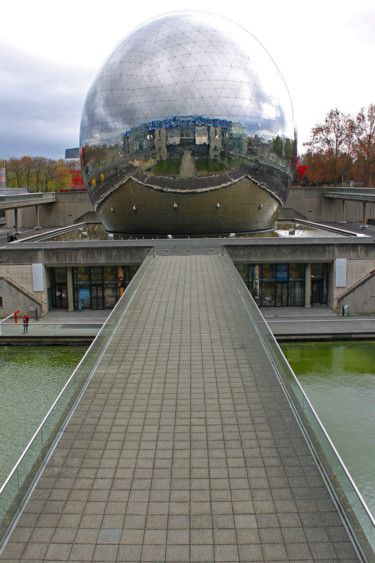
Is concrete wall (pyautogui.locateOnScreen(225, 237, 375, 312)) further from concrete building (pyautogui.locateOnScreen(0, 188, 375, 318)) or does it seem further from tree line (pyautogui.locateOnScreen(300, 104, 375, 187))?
tree line (pyautogui.locateOnScreen(300, 104, 375, 187))

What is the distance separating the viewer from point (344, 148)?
55125 mm

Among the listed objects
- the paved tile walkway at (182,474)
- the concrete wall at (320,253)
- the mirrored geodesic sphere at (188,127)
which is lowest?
the paved tile walkway at (182,474)

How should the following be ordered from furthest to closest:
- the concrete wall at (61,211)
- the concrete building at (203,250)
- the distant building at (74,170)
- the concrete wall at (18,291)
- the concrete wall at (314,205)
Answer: the distant building at (74,170) → the concrete wall at (61,211) → the concrete wall at (314,205) → the concrete wall at (18,291) → the concrete building at (203,250)

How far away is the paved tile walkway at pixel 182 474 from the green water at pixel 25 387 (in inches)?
97.7

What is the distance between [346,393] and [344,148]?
46.2 meters

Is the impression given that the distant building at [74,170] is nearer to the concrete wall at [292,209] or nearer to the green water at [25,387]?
the concrete wall at [292,209]

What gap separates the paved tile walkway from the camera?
19.2 feet

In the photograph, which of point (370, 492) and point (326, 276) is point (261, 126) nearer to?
point (326, 276)

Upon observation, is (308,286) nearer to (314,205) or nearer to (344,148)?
(314,205)

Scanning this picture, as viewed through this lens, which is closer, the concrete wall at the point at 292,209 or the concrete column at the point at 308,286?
the concrete column at the point at 308,286

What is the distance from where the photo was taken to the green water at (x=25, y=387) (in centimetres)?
1115

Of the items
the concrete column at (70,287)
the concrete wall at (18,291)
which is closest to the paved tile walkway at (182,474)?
the concrete wall at (18,291)

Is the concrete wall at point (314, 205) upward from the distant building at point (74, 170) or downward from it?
downward

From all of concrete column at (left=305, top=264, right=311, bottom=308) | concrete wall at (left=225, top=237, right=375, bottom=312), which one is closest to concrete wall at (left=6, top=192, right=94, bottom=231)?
concrete wall at (left=225, top=237, right=375, bottom=312)
